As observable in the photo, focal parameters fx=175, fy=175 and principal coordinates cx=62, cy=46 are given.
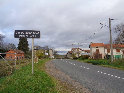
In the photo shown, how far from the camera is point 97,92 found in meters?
7.88

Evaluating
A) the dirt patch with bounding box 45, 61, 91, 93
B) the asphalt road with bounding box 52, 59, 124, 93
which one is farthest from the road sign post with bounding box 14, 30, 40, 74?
the asphalt road with bounding box 52, 59, 124, 93

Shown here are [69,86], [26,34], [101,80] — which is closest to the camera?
[69,86]

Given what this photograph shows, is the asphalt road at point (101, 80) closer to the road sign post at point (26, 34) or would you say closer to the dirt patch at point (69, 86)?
the dirt patch at point (69, 86)

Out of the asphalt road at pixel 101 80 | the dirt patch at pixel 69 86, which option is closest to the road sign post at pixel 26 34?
the dirt patch at pixel 69 86

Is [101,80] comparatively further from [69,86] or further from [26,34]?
[26,34]

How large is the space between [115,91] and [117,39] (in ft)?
105

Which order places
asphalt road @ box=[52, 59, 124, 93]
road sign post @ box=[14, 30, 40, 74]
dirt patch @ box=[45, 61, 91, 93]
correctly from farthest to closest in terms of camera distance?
1. road sign post @ box=[14, 30, 40, 74]
2. asphalt road @ box=[52, 59, 124, 93]
3. dirt patch @ box=[45, 61, 91, 93]

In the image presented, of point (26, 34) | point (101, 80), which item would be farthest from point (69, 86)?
point (26, 34)

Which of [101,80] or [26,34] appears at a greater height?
[26,34]

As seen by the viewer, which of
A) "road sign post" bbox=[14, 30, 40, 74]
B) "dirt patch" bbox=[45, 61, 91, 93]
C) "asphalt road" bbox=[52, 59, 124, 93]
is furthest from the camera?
"road sign post" bbox=[14, 30, 40, 74]

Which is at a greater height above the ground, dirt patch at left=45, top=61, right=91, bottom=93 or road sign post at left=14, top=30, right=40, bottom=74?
road sign post at left=14, top=30, right=40, bottom=74

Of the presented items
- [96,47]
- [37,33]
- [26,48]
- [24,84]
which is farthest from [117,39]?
[26,48]

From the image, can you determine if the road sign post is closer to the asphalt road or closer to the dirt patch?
the dirt patch

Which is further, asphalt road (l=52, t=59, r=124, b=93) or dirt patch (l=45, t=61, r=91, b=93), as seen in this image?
asphalt road (l=52, t=59, r=124, b=93)
